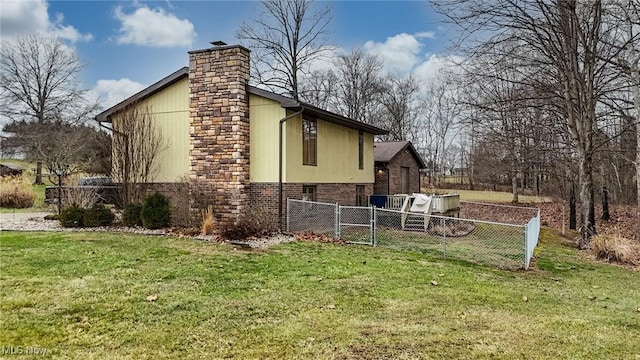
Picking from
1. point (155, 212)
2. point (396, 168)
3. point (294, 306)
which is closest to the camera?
point (294, 306)

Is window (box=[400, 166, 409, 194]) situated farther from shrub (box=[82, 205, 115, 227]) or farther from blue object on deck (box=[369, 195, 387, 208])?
shrub (box=[82, 205, 115, 227])

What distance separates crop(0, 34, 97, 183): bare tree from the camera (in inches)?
1217

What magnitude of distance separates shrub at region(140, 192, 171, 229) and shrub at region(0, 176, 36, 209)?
32.8 ft

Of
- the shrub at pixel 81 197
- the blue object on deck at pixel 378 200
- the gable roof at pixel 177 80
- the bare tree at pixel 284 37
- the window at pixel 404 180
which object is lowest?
the blue object on deck at pixel 378 200

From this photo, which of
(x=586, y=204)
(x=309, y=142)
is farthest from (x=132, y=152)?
(x=586, y=204)

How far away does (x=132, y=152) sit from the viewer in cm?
1305

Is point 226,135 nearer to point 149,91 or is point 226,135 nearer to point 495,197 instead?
point 149,91

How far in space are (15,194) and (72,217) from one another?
8.82m

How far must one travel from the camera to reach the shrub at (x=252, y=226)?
1076 cm

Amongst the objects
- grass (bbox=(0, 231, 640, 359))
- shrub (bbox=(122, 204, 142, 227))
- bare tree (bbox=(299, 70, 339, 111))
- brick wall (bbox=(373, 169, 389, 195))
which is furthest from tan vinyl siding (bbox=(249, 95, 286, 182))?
bare tree (bbox=(299, 70, 339, 111))

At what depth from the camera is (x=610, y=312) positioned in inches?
235

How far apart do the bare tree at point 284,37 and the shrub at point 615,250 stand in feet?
71.1

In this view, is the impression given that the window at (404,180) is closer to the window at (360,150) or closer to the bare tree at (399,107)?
the window at (360,150)

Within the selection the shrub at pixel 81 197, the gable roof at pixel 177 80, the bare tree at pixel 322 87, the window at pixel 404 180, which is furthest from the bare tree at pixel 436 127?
the shrub at pixel 81 197
